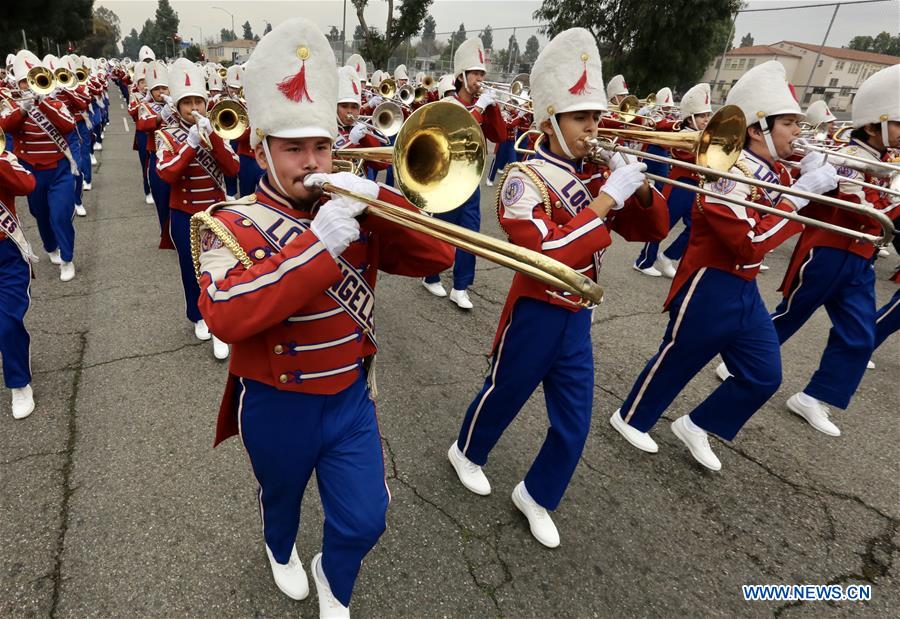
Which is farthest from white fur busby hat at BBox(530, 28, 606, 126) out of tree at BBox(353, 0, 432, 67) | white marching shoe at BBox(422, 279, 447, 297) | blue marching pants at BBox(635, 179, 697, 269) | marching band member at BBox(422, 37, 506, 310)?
tree at BBox(353, 0, 432, 67)

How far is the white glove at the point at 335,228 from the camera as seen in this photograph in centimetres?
152

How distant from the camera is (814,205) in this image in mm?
3438

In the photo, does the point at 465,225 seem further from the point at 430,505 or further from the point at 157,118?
the point at 157,118

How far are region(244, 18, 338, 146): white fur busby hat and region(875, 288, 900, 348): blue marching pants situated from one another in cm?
477

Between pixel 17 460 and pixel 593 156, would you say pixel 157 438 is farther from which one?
pixel 593 156

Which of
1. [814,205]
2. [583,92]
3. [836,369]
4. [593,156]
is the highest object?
[583,92]

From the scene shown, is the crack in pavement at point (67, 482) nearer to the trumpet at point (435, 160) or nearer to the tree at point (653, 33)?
the trumpet at point (435, 160)

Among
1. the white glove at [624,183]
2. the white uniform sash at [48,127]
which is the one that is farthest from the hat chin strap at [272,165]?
the white uniform sash at [48,127]

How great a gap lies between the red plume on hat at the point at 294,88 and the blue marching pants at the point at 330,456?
3.29 ft

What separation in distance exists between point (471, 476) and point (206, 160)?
130 inches

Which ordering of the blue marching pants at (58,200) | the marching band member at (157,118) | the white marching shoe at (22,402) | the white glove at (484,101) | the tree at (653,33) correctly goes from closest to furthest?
the white marching shoe at (22,402) < the marching band member at (157,118) < the blue marching pants at (58,200) < the white glove at (484,101) < the tree at (653,33)

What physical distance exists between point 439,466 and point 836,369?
308 cm

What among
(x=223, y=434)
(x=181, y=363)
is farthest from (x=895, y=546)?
(x=181, y=363)

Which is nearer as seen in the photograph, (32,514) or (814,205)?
(32,514)
